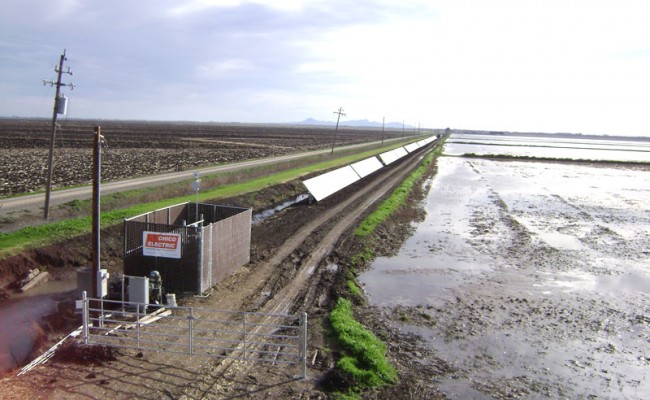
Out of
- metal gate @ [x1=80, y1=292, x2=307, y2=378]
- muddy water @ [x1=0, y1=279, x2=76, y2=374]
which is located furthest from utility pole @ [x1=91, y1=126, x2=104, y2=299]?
muddy water @ [x1=0, y1=279, x2=76, y2=374]

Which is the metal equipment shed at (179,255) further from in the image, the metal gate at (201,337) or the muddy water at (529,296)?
the muddy water at (529,296)

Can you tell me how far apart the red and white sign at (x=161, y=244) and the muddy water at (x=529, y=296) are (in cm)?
723

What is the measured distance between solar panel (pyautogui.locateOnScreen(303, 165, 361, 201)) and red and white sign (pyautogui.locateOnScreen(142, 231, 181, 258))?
74.4 ft

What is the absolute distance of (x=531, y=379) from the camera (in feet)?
44.3

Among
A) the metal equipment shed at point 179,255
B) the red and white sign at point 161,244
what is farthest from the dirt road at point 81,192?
the red and white sign at point 161,244

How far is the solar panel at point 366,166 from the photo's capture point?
192 feet

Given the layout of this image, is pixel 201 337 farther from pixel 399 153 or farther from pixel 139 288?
pixel 399 153

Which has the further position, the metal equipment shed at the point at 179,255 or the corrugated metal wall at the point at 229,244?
the corrugated metal wall at the point at 229,244

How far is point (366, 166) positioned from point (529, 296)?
44.6 metres

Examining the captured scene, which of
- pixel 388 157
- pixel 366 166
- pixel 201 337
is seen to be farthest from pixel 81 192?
pixel 388 157

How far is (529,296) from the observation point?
66.7 feet

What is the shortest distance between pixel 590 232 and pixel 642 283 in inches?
441

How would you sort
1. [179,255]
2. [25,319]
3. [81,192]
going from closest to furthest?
1. [25,319]
2. [179,255]
3. [81,192]

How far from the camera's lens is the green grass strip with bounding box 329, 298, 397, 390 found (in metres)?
12.6
